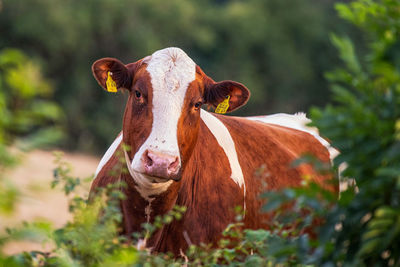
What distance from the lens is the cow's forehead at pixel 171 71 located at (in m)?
4.39

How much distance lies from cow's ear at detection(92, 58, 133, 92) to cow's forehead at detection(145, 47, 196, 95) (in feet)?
0.62

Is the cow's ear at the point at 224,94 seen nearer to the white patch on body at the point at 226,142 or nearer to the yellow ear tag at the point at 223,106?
the yellow ear tag at the point at 223,106

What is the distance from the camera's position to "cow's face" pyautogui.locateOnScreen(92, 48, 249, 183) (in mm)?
4040

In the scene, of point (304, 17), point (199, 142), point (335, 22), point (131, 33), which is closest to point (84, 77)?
point (131, 33)

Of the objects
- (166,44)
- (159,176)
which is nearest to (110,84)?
(159,176)

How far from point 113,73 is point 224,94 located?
2.76 ft

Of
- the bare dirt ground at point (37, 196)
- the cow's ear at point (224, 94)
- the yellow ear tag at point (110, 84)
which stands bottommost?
the bare dirt ground at point (37, 196)

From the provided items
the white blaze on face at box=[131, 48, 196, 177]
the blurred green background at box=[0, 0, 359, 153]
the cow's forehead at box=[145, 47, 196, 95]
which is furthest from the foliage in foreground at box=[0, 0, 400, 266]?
the blurred green background at box=[0, 0, 359, 153]

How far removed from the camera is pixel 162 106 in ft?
14.0

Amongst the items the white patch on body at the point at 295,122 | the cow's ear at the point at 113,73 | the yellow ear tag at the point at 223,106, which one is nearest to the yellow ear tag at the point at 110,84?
the cow's ear at the point at 113,73

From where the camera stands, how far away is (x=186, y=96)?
4406mm

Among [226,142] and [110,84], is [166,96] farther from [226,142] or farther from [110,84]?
[226,142]

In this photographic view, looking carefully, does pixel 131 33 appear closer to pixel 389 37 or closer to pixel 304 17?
pixel 304 17

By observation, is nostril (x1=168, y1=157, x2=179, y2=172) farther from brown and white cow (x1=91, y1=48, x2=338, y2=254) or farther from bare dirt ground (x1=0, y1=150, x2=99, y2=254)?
bare dirt ground (x1=0, y1=150, x2=99, y2=254)
